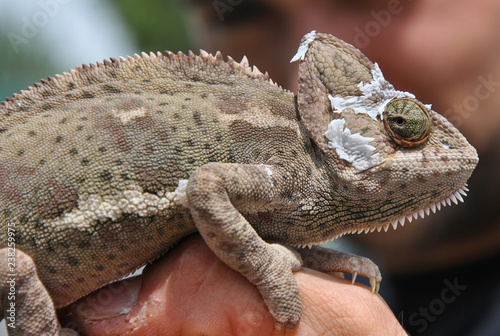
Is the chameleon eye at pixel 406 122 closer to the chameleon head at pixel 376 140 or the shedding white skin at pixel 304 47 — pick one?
the chameleon head at pixel 376 140

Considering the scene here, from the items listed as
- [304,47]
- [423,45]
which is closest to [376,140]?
[304,47]

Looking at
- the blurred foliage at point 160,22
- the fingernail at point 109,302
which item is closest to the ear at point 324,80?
the fingernail at point 109,302

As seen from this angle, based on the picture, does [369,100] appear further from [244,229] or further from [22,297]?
[22,297]

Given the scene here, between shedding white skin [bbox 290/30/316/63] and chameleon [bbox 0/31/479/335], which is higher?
shedding white skin [bbox 290/30/316/63]

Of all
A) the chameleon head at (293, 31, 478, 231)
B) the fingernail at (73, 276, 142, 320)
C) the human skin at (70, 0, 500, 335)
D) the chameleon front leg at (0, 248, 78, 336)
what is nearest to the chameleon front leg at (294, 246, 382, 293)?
the chameleon head at (293, 31, 478, 231)

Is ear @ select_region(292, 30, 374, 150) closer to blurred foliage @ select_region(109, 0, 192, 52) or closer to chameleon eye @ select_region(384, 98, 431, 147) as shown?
chameleon eye @ select_region(384, 98, 431, 147)
